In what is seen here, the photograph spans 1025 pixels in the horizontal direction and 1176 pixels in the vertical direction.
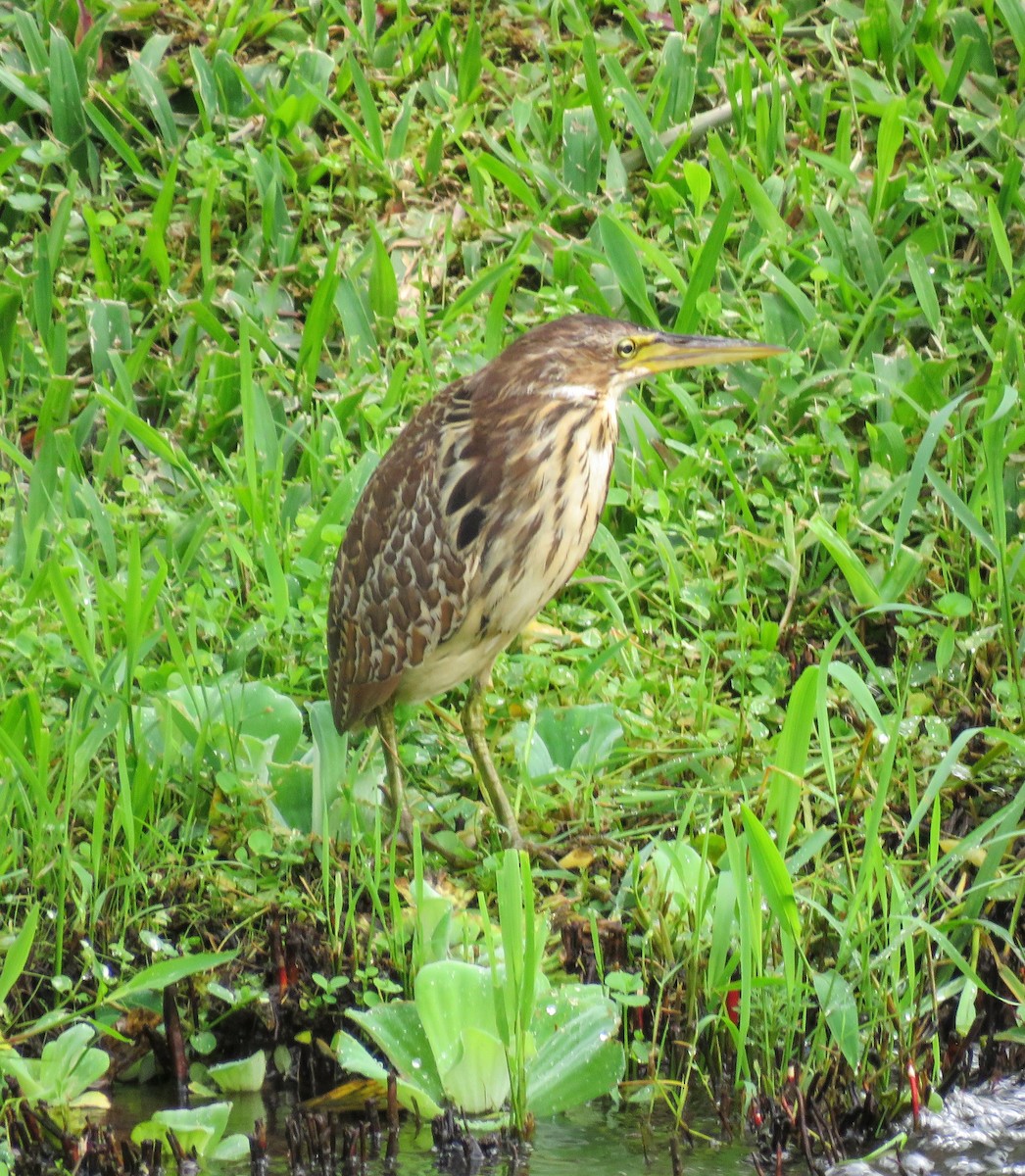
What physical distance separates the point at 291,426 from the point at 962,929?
9.60ft

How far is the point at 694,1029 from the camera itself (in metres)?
3.79

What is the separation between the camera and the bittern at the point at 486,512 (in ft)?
14.3

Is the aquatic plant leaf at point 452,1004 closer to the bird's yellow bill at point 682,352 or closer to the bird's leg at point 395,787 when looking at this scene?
the bird's leg at point 395,787

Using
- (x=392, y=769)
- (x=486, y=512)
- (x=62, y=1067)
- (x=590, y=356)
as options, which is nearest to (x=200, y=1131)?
(x=62, y=1067)

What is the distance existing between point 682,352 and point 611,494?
101 centimetres

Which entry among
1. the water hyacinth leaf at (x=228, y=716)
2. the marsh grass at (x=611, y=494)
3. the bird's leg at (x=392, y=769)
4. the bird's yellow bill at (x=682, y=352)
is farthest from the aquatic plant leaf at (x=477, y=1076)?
the bird's yellow bill at (x=682, y=352)

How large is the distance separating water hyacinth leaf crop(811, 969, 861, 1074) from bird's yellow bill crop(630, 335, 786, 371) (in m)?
1.67

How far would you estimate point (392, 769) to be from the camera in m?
4.59

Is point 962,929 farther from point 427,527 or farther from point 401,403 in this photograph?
point 401,403

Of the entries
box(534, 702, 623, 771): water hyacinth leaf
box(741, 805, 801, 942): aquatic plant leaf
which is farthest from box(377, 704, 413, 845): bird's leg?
box(741, 805, 801, 942): aquatic plant leaf

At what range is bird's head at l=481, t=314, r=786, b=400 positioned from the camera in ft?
14.6

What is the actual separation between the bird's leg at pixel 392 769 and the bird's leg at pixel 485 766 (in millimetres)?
198

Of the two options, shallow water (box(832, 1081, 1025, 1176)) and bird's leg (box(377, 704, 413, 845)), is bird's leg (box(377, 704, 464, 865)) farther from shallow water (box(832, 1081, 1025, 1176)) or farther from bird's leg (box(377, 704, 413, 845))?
shallow water (box(832, 1081, 1025, 1176))

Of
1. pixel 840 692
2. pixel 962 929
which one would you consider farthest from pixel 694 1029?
pixel 840 692
